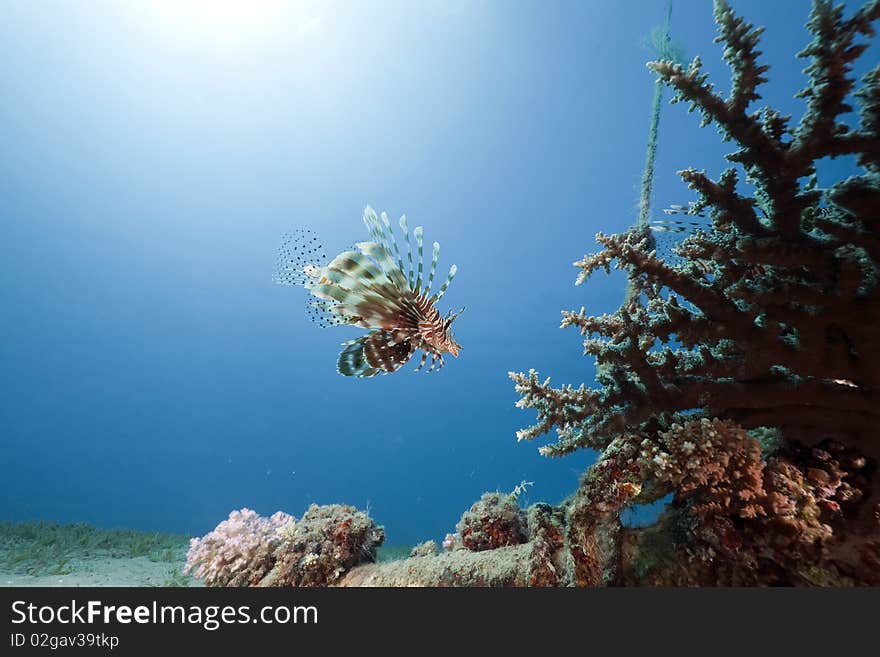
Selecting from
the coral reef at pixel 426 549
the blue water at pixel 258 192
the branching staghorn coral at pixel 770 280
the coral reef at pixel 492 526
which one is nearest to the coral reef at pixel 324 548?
the coral reef at pixel 426 549

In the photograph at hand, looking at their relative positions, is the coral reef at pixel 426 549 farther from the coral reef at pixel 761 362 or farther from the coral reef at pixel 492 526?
the coral reef at pixel 761 362

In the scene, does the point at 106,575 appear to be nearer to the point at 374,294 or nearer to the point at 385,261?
the point at 374,294

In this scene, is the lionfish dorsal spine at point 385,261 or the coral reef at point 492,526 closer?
the lionfish dorsal spine at point 385,261

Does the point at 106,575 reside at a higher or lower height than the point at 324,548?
higher

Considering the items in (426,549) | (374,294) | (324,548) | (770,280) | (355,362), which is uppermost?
(374,294)

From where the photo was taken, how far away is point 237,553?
462 centimetres

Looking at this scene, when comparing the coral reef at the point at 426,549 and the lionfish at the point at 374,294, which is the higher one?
the lionfish at the point at 374,294

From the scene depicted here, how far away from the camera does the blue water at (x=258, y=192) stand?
25766 millimetres

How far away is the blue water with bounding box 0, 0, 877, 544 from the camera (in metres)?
25.8

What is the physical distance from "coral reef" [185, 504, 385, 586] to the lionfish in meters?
A: 1.76

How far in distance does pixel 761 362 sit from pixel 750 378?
0.17 metres

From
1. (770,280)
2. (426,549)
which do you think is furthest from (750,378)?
(426,549)

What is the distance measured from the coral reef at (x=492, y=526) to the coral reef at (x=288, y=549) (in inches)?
44.0

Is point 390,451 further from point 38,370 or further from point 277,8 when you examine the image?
point 277,8
